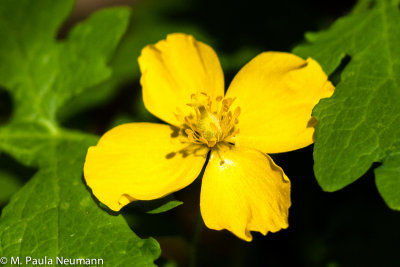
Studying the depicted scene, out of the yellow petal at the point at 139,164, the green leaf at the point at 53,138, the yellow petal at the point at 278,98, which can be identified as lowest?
the green leaf at the point at 53,138

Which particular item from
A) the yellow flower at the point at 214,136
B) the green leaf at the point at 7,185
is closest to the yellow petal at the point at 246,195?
the yellow flower at the point at 214,136

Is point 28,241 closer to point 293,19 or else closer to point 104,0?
point 293,19

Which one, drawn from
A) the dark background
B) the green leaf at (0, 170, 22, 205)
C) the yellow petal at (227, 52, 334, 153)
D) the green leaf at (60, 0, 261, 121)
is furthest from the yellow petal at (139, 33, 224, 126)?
the green leaf at (0, 170, 22, 205)

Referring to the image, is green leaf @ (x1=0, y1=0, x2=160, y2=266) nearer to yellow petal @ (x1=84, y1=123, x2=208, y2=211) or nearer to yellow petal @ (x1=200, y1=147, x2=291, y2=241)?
yellow petal @ (x1=84, y1=123, x2=208, y2=211)

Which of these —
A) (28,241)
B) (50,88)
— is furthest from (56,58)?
(28,241)

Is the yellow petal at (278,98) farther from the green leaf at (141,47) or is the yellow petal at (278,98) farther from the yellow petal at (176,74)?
the green leaf at (141,47)

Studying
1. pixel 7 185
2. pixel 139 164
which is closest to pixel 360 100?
pixel 139 164
